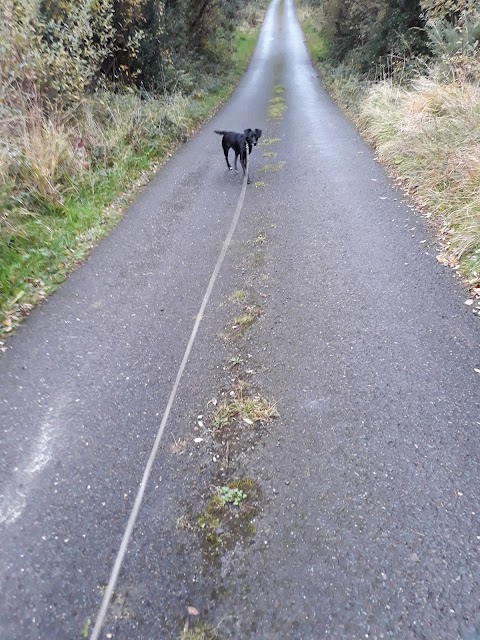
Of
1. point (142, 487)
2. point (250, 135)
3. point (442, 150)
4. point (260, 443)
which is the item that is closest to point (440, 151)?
point (442, 150)

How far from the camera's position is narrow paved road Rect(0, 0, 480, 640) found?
183cm

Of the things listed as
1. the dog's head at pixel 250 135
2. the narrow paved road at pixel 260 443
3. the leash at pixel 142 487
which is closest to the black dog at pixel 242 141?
the dog's head at pixel 250 135

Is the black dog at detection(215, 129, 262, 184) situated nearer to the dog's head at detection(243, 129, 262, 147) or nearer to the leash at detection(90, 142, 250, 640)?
the dog's head at detection(243, 129, 262, 147)

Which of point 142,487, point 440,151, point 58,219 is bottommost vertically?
point 142,487

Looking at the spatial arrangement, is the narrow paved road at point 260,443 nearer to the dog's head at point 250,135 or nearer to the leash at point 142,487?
the leash at point 142,487

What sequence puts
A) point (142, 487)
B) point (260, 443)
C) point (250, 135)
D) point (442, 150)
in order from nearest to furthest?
point (142, 487), point (260, 443), point (442, 150), point (250, 135)

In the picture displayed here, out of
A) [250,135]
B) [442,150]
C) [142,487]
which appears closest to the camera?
[142,487]

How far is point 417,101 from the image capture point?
6934 mm

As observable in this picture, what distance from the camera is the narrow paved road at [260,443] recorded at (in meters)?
1.83

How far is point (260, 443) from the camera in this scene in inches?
101

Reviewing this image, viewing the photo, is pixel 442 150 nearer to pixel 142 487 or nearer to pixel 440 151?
pixel 440 151

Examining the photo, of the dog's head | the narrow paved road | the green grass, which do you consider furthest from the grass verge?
Result: the green grass

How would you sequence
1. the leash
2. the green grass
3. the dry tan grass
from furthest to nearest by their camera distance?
1. the dry tan grass
2. the green grass
3. the leash

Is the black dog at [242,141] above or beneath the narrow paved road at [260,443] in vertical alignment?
above
